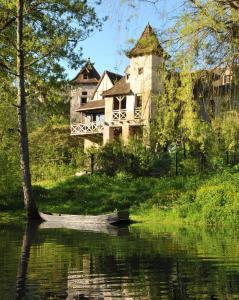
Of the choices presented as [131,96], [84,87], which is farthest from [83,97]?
[131,96]

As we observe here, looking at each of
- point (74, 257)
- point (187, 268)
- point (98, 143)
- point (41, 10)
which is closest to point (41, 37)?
point (41, 10)

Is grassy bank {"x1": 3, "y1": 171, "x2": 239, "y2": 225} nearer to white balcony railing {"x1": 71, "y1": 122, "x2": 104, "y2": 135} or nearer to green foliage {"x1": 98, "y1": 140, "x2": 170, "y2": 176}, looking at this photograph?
green foliage {"x1": 98, "y1": 140, "x2": 170, "y2": 176}

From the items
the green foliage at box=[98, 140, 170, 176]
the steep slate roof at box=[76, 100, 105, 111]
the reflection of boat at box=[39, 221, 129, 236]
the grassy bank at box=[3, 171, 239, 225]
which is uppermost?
the steep slate roof at box=[76, 100, 105, 111]

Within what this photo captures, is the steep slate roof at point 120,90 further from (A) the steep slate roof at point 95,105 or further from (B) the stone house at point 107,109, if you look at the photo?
(A) the steep slate roof at point 95,105

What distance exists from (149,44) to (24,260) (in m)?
5.39

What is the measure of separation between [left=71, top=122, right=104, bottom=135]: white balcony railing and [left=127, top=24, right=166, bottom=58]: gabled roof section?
Answer: 4202 cm

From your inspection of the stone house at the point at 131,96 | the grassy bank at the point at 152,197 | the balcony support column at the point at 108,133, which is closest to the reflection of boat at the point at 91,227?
the grassy bank at the point at 152,197

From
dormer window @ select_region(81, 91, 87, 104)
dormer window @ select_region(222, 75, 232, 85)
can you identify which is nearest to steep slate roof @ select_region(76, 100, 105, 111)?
dormer window @ select_region(81, 91, 87, 104)

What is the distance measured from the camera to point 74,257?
1153 centimetres

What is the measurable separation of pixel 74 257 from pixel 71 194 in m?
18.7

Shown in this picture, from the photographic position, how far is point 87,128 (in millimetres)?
55281

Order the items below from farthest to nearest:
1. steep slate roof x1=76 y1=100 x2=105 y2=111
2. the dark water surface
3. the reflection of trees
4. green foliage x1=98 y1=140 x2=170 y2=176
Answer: steep slate roof x1=76 y1=100 x2=105 y2=111, green foliage x1=98 y1=140 x2=170 y2=176, the reflection of trees, the dark water surface

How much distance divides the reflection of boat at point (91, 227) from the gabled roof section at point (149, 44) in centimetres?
744

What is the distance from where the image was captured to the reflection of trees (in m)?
7.59
